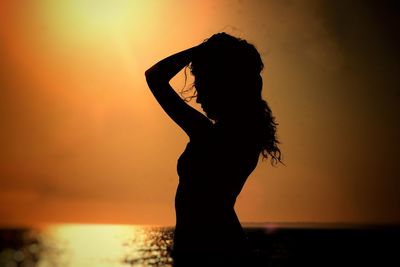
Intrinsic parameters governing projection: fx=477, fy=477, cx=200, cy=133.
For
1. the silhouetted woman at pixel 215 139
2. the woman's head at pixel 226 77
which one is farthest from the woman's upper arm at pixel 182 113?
the woman's head at pixel 226 77

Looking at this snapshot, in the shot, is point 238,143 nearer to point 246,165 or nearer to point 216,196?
A: point 246,165

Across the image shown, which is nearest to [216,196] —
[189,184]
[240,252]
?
[189,184]

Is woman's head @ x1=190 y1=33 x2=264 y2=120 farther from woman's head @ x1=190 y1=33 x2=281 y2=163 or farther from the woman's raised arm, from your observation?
the woman's raised arm

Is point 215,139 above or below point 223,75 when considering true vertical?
below

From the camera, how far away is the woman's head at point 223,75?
2635 millimetres

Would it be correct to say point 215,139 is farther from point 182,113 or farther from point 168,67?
point 168,67

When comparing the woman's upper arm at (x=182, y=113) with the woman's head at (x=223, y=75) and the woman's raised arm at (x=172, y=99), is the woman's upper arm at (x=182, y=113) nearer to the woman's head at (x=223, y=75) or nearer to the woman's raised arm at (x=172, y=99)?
the woman's raised arm at (x=172, y=99)

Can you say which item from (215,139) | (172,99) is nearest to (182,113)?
(172,99)

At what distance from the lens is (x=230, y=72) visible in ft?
8.66

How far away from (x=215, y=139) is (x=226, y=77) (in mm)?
373

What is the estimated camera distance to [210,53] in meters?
2.64

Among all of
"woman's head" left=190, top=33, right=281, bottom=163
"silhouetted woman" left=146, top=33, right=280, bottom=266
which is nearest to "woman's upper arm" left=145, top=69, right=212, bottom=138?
"silhouetted woman" left=146, top=33, right=280, bottom=266

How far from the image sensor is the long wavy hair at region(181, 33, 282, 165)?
2635mm

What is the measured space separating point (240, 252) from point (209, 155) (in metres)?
0.52
